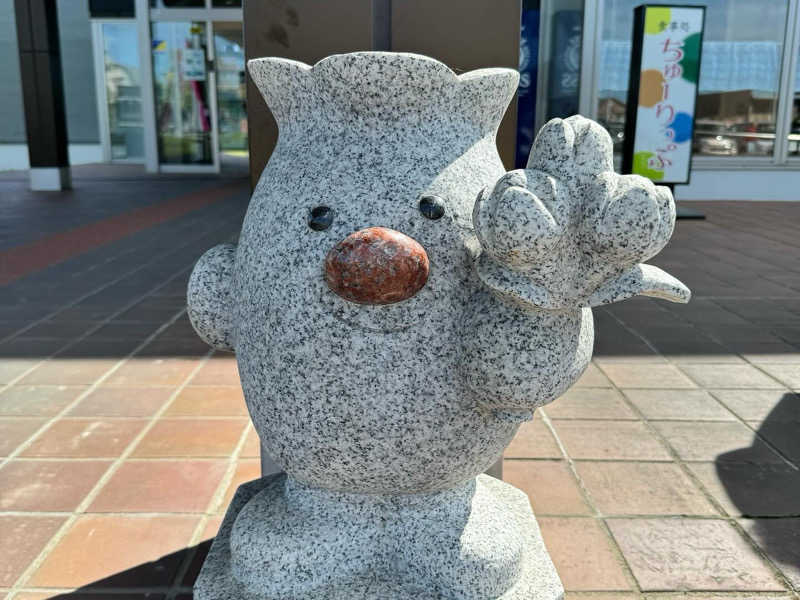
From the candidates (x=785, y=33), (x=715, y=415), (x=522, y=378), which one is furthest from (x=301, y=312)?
(x=785, y=33)

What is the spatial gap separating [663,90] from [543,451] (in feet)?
26.9

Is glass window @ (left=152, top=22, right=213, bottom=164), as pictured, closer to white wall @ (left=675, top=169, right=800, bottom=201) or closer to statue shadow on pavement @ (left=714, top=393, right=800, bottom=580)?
white wall @ (left=675, top=169, right=800, bottom=201)

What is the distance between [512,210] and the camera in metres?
1.41

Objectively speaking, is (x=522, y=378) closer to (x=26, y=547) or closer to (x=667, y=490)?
(x=667, y=490)

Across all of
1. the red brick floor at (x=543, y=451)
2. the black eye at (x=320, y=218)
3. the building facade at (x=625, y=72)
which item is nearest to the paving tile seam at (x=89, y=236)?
the red brick floor at (x=543, y=451)

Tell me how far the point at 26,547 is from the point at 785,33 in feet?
43.1

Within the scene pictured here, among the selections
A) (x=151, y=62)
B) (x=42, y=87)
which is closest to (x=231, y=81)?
(x=151, y=62)

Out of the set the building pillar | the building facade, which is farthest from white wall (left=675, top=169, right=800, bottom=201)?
the building pillar

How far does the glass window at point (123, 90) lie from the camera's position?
1877 cm

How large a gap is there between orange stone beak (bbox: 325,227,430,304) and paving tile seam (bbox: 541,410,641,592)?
1380 mm

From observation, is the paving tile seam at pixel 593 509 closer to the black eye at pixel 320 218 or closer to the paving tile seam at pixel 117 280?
the black eye at pixel 320 218

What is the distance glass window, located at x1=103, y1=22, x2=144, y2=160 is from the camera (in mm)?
18766

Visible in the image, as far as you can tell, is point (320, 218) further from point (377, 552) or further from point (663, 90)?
point (663, 90)

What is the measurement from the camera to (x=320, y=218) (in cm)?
165
